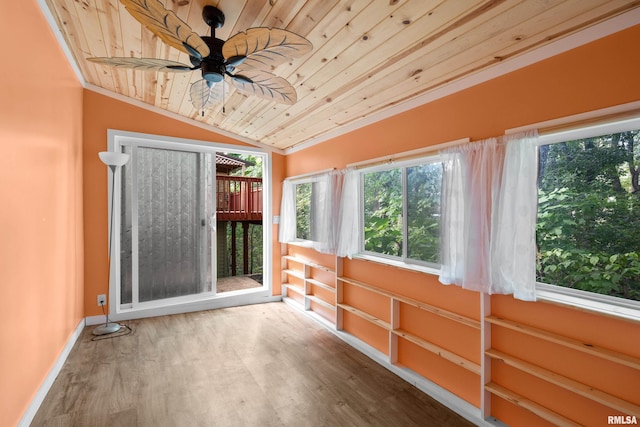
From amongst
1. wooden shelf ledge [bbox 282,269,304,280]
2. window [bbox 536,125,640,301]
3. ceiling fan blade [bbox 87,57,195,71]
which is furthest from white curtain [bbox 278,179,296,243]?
window [bbox 536,125,640,301]

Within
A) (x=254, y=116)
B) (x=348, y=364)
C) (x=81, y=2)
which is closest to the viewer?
(x=81, y=2)

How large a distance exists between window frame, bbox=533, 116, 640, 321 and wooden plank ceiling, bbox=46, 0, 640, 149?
507 millimetres

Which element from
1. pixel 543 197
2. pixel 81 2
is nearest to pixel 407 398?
pixel 543 197

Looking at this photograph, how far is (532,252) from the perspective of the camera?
1.68 meters

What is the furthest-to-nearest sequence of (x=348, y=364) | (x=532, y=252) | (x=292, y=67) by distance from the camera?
(x=348, y=364)
(x=292, y=67)
(x=532, y=252)

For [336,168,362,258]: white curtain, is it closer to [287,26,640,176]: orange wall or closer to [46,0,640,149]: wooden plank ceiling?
[287,26,640,176]: orange wall

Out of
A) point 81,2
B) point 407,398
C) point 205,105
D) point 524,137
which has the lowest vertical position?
point 407,398

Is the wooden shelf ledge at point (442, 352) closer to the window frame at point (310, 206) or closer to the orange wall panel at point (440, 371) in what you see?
the orange wall panel at point (440, 371)

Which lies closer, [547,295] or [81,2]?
[547,295]

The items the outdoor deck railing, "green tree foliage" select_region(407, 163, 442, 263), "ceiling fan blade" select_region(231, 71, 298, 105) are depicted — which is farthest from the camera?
the outdoor deck railing

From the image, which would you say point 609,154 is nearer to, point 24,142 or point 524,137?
point 524,137

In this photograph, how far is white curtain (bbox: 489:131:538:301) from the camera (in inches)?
66.3

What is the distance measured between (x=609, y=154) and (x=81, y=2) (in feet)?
10.6

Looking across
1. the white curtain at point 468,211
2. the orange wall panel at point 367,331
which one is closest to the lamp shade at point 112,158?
the orange wall panel at point 367,331
